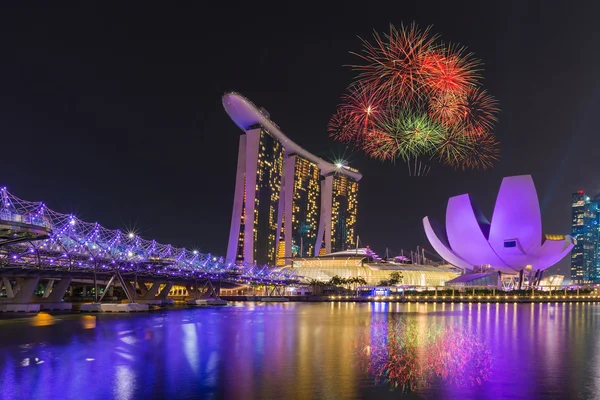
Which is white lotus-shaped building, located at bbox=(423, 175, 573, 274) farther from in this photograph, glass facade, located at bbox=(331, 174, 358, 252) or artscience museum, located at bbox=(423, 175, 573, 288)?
glass facade, located at bbox=(331, 174, 358, 252)

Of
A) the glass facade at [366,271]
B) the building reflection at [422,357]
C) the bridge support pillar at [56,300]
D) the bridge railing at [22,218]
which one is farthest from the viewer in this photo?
the glass facade at [366,271]

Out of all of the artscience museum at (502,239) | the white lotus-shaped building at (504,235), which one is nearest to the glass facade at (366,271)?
the artscience museum at (502,239)

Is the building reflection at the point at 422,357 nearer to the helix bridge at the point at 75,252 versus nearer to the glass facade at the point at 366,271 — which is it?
the helix bridge at the point at 75,252

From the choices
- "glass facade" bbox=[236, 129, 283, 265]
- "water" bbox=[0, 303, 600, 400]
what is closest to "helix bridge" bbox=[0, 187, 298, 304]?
"water" bbox=[0, 303, 600, 400]

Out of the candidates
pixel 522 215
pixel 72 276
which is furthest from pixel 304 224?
pixel 72 276

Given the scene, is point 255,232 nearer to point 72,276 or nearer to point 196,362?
point 72,276
